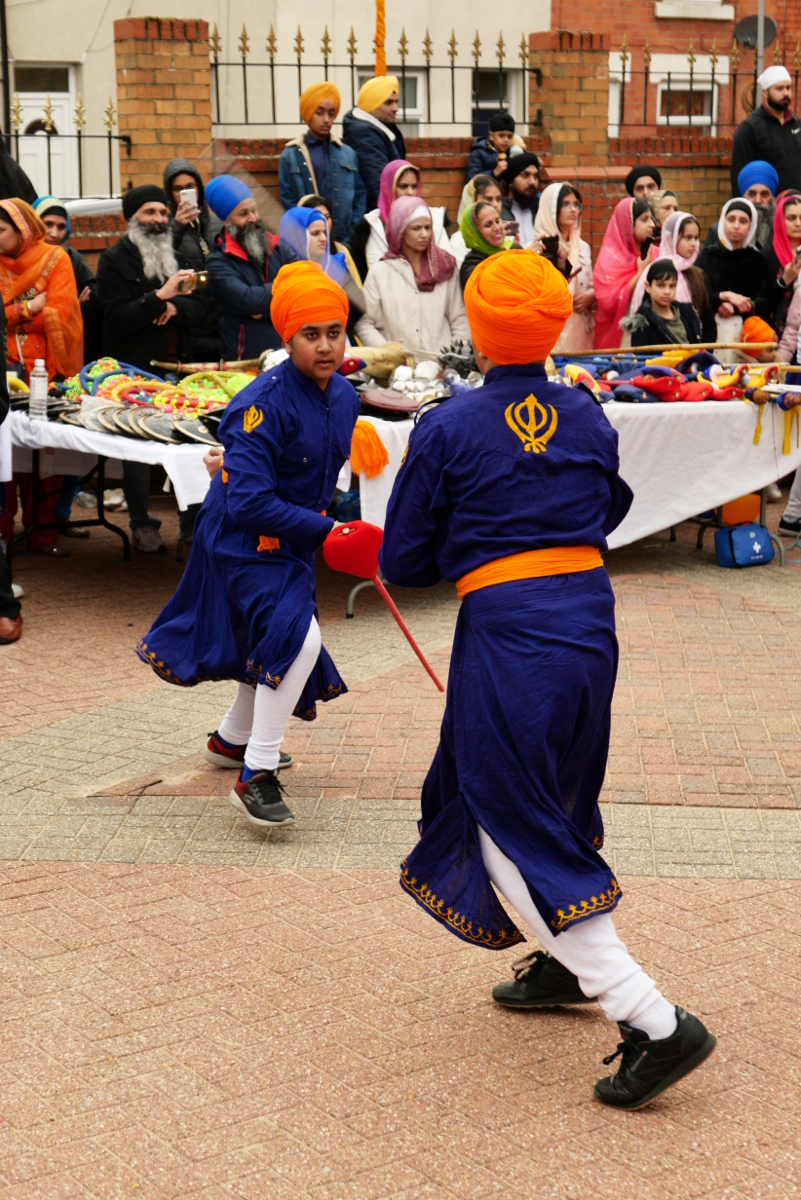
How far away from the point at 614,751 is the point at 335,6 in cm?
1484

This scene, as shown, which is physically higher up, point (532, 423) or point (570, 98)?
point (570, 98)

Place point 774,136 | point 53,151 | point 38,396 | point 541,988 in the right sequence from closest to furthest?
point 541,988 < point 38,396 < point 774,136 < point 53,151

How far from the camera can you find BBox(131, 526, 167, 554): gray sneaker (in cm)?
905

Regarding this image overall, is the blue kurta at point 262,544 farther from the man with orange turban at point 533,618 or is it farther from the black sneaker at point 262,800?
the man with orange turban at point 533,618

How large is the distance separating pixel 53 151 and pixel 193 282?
372 inches

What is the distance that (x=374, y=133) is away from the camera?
35.3ft

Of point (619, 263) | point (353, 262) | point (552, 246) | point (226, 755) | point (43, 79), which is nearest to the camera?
point (226, 755)

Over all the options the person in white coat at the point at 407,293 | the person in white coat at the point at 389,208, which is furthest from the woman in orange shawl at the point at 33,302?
the person in white coat at the point at 389,208

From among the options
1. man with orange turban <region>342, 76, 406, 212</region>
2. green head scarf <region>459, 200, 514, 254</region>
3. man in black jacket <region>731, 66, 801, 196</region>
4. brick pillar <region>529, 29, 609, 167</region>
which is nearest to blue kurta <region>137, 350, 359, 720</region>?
green head scarf <region>459, 200, 514, 254</region>

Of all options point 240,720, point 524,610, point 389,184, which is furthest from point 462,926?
point 389,184

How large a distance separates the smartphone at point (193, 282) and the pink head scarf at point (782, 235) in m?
4.36

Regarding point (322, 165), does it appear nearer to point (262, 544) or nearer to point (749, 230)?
point (749, 230)

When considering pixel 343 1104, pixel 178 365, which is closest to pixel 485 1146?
pixel 343 1104

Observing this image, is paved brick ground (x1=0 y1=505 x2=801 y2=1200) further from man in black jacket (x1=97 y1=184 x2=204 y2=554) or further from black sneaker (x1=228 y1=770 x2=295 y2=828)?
man in black jacket (x1=97 y1=184 x2=204 y2=554)
